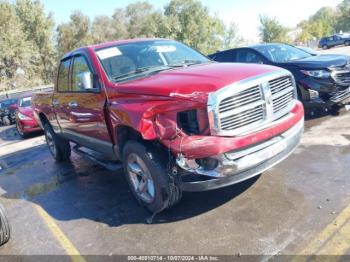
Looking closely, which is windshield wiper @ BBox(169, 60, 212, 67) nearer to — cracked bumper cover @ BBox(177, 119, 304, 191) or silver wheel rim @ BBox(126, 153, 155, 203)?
silver wheel rim @ BBox(126, 153, 155, 203)

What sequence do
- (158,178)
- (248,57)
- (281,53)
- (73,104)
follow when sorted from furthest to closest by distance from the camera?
(248,57), (281,53), (73,104), (158,178)

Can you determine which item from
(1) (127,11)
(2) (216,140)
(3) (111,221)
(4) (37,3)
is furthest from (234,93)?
(1) (127,11)

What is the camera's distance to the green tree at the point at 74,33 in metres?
48.3

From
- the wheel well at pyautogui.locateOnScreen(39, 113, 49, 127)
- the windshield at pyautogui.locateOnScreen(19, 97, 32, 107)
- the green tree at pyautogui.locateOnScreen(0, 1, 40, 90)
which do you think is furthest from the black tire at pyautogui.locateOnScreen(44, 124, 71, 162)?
the green tree at pyautogui.locateOnScreen(0, 1, 40, 90)

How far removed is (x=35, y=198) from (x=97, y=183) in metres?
0.96

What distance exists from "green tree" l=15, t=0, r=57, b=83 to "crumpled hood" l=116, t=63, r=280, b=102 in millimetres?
44708

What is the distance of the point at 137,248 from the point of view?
367 centimetres

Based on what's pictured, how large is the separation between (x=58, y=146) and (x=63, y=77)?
1.76m

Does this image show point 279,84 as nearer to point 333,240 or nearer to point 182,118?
point 182,118

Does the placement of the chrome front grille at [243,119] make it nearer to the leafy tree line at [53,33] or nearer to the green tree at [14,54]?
the leafy tree line at [53,33]

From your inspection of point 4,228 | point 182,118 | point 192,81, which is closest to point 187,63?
point 192,81

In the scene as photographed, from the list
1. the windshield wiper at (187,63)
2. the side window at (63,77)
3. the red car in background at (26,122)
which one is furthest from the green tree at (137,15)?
the windshield wiper at (187,63)

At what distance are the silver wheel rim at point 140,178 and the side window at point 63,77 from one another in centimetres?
224

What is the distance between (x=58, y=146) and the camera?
24.3 feet
